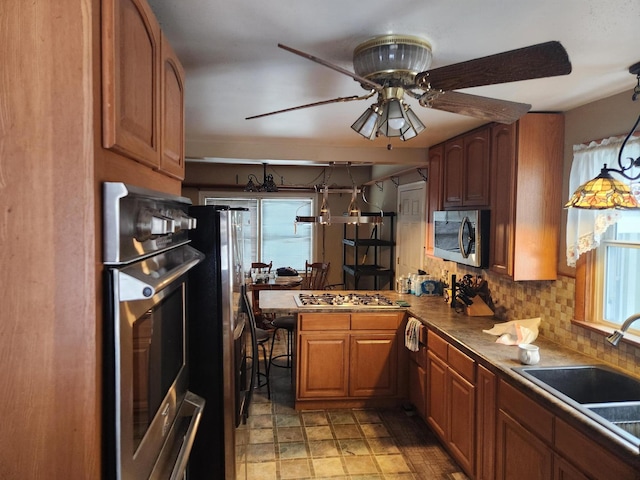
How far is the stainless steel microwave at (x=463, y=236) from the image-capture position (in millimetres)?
2996

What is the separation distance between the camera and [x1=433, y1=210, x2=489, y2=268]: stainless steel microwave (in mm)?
2996

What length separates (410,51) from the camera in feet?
5.24

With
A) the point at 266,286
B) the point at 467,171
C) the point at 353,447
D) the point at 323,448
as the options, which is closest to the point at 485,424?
the point at 353,447

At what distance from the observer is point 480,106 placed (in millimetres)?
1641

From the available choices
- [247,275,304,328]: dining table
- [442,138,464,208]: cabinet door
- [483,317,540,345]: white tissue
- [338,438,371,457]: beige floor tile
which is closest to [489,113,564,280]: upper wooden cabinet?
[483,317,540,345]: white tissue

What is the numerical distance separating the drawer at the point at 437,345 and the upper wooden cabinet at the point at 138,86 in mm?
2048

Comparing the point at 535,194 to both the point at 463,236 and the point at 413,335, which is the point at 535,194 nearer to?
the point at 463,236

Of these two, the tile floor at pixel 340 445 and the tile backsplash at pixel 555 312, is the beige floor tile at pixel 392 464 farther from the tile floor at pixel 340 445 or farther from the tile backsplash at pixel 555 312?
the tile backsplash at pixel 555 312

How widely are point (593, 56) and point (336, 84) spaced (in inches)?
43.3

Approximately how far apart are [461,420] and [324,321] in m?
1.24

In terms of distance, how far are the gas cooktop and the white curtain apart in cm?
146

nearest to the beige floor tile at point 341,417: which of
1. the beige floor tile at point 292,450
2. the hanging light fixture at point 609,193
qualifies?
the beige floor tile at point 292,450

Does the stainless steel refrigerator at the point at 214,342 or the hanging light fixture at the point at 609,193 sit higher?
the hanging light fixture at the point at 609,193

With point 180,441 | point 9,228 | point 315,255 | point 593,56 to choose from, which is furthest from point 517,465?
point 315,255
